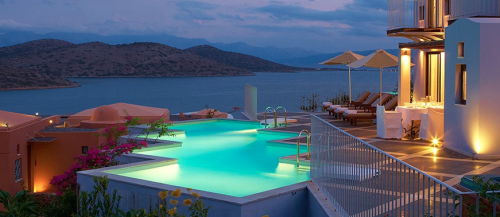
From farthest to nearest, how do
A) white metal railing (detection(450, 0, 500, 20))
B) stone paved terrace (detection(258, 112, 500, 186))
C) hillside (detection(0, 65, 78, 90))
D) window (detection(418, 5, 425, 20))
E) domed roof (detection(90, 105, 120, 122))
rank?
hillside (detection(0, 65, 78, 90)), domed roof (detection(90, 105, 120, 122)), window (detection(418, 5, 425, 20)), white metal railing (detection(450, 0, 500, 20)), stone paved terrace (detection(258, 112, 500, 186))

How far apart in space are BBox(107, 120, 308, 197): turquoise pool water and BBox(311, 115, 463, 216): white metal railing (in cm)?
168

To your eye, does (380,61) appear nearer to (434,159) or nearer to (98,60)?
(434,159)

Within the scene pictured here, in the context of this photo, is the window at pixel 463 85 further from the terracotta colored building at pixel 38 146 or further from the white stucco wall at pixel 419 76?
the terracotta colored building at pixel 38 146

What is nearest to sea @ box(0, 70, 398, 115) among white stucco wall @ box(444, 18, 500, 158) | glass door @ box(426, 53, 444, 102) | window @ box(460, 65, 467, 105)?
glass door @ box(426, 53, 444, 102)

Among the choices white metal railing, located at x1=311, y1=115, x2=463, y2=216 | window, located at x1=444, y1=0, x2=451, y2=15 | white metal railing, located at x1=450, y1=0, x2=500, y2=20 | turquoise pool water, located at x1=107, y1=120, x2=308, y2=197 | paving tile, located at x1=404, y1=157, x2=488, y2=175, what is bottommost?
turquoise pool water, located at x1=107, y1=120, x2=308, y2=197

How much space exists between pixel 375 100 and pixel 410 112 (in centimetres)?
528

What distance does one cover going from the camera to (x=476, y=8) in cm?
1148

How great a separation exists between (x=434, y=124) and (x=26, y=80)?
72.7m

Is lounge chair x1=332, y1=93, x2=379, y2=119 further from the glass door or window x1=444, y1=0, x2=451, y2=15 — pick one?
window x1=444, y1=0, x2=451, y2=15

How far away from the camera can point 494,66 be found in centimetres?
955

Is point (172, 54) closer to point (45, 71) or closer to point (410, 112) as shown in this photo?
point (45, 71)

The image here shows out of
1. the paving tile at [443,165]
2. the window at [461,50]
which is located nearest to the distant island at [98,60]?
the window at [461,50]

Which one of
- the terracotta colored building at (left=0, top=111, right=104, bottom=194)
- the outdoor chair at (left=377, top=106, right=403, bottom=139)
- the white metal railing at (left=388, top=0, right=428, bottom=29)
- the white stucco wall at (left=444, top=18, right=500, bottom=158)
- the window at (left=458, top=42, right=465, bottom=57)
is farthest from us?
the white metal railing at (left=388, top=0, right=428, bottom=29)

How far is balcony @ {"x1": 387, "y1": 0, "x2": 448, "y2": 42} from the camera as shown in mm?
15102
